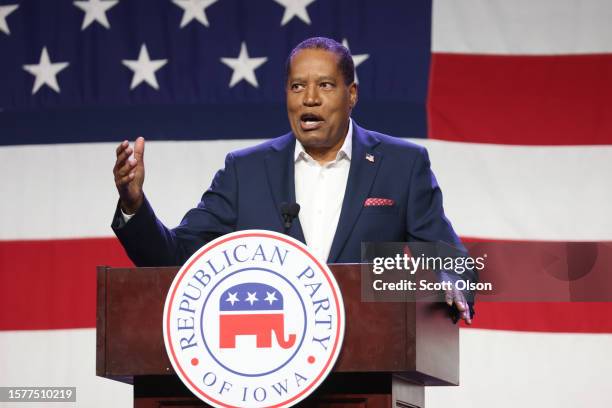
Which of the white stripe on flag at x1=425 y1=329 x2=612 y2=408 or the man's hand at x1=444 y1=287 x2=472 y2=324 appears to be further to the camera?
the white stripe on flag at x1=425 y1=329 x2=612 y2=408

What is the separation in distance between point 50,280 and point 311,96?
240cm

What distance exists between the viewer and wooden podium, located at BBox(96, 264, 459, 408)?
1.86 meters

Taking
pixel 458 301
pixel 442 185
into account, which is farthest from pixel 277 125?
pixel 458 301

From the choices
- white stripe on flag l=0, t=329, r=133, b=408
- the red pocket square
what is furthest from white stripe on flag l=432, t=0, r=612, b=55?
the red pocket square

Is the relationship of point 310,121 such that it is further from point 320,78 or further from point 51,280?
point 51,280

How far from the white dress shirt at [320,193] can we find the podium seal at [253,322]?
561 mm

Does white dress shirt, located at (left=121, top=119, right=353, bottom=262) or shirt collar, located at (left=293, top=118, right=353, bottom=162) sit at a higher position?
shirt collar, located at (left=293, top=118, right=353, bottom=162)

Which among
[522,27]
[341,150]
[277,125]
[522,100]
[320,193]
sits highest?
[522,27]

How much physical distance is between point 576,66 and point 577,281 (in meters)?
0.95

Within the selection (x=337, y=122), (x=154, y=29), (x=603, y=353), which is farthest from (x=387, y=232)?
(x=154, y=29)

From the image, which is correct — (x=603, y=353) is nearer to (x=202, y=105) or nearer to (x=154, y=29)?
(x=202, y=105)

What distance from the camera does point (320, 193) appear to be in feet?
8.45

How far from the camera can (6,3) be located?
4.80 metres

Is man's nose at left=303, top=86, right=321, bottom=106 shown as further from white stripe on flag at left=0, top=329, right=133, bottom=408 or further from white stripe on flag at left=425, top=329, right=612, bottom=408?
white stripe on flag at left=0, top=329, right=133, bottom=408
